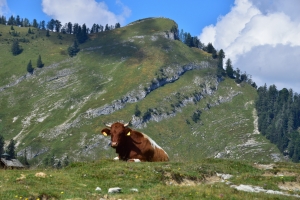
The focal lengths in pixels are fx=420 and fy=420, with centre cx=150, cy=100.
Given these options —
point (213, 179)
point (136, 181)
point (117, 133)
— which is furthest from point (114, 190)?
point (117, 133)

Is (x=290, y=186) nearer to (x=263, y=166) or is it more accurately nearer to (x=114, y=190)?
(x=263, y=166)

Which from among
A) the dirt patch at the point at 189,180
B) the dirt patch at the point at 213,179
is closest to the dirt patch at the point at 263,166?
the dirt patch at the point at 189,180

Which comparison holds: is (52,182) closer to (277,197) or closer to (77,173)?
(77,173)

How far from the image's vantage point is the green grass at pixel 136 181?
17797 millimetres

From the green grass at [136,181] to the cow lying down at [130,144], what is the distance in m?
4.32

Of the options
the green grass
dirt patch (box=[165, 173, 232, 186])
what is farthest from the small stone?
dirt patch (box=[165, 173, 232, 186])

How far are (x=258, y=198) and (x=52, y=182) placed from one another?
32.0 feet

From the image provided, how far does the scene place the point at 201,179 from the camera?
Answer: 2598cm

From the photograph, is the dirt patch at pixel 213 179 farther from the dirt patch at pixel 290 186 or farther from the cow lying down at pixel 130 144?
the cow lying down at pixel 130 144

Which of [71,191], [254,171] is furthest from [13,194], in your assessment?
[254,171]

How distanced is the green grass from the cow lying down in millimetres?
4323

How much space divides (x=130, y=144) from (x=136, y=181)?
33.3 feet

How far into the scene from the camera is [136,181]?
73.5 feet

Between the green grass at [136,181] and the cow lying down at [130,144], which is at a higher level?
the cow lying down at [130,144]
